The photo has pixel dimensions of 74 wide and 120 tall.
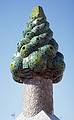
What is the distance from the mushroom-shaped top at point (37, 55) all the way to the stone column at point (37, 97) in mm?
355

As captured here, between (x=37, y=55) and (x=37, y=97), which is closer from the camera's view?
(x=37, y=97)

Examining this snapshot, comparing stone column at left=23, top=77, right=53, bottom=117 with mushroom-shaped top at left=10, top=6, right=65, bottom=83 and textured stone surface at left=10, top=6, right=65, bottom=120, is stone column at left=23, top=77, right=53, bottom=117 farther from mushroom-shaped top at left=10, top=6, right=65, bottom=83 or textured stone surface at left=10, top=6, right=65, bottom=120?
mushroom-shaped top at left=10, top=6, right=65, bottom=83

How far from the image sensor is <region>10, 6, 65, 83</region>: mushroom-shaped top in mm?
15859

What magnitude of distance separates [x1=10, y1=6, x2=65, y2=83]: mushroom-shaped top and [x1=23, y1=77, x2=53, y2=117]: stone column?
36 cm

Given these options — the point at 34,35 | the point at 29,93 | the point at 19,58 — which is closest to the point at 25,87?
the point at 29,93

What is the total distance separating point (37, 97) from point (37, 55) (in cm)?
193

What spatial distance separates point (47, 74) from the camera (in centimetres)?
1619

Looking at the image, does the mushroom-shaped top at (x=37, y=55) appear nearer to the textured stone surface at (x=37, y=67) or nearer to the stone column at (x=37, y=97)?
the textured stone surface at (x=37, y=67)

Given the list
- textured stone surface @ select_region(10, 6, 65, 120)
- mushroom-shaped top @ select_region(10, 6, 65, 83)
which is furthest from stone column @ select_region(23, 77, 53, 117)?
mushroom-shaped top @ select_region(10, 6, 65, 83)

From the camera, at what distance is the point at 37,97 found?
51.5ft

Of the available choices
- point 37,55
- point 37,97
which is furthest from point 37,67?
point 37,97

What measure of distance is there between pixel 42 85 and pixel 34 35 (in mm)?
2523

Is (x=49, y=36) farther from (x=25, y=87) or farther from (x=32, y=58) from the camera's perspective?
(x=25, y=87)

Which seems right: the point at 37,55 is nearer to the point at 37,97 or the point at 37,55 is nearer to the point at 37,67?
the point at 37,67
